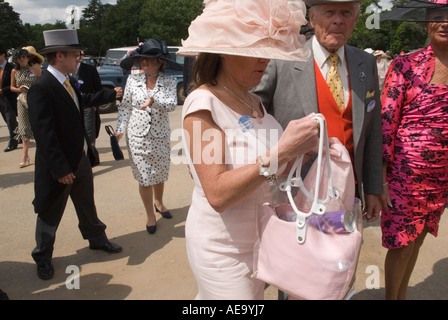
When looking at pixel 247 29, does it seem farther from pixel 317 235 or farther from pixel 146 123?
pixel 146 123

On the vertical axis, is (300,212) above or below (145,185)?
above

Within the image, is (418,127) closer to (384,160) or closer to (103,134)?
(384,160)

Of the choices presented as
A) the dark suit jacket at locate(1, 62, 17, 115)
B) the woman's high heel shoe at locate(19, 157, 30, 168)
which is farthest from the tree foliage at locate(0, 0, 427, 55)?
the woman's high heel shoe at locate(19, 157, 30, 168)

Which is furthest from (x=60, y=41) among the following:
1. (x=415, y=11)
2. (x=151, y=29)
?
(x=151, y=29)

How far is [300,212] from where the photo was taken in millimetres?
1324

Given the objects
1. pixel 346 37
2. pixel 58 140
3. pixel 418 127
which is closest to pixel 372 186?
pixel 418 127

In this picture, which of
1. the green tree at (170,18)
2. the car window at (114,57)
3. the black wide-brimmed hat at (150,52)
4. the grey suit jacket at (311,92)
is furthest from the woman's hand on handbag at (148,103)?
the green tree at (170,18)

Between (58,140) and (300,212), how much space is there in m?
2.50

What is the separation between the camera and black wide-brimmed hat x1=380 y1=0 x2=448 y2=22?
2119mm

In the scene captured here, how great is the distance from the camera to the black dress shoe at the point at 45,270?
3.33 meters

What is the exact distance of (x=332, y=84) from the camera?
200 cm

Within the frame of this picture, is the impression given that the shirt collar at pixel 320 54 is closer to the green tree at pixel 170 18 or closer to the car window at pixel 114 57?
the car window at pixel 114 57

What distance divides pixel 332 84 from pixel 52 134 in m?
2.25

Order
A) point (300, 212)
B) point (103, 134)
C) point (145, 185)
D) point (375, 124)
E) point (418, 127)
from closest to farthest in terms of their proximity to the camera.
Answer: point (300, 212), point (375, 124), point (418, 127), point (145, 185), point (103, 134)
